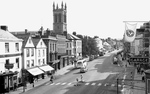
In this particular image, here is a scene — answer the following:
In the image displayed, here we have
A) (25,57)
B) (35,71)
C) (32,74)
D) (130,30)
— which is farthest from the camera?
(35,71)

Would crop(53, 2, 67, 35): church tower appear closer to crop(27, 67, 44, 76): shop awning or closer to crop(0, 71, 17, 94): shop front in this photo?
crop(27, 67, 44, 76): shop awning

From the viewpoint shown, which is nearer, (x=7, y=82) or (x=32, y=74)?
(x=7, y=82)

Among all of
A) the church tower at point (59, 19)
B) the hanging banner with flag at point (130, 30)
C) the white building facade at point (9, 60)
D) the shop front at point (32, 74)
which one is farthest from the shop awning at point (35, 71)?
the church tower at point (59, 19)

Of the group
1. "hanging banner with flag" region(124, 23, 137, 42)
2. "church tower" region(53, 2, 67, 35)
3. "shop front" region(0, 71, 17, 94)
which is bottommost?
"shop front" region(0, 71, 17, 94)

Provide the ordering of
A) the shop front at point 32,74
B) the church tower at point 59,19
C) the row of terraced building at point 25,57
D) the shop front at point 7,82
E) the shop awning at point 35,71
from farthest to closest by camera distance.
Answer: the church tower at point 59,19, the shop awning at point 35,71, the shop front at point 32,74, the row of terraced building at point 25,57, the shop front at point 7,82

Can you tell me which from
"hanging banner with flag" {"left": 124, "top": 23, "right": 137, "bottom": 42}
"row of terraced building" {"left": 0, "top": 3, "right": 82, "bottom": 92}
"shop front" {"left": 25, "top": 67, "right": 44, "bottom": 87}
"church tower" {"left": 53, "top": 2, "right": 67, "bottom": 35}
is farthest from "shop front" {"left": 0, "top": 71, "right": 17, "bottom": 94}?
"church tower" {"left": 53, "top": 2, "right": 67, "bottom": 35}

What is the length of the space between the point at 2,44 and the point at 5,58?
246 cm

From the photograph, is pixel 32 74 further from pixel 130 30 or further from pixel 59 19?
pixel 59 19

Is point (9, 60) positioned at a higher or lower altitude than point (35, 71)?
higher

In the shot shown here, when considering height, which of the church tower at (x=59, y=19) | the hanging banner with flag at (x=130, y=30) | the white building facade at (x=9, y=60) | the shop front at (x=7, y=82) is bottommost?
the shop front at (x=7, y=82)

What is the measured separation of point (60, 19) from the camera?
350ft

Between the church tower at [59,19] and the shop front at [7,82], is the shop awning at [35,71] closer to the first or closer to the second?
the shop front at [7,82]

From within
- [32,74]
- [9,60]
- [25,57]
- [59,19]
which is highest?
[59,19]

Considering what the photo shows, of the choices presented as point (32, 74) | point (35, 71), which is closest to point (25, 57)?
point (35, 71)
